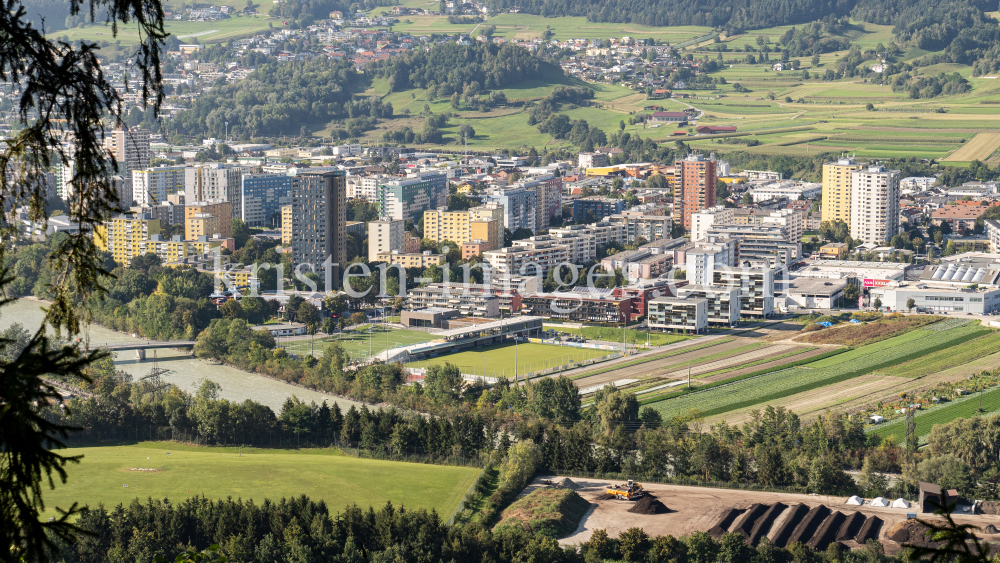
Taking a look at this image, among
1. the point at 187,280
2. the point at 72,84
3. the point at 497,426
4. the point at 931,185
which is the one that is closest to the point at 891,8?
the point at 931,185

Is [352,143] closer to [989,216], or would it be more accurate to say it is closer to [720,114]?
[720,114]

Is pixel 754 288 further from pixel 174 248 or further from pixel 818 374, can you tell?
pixel 174 248

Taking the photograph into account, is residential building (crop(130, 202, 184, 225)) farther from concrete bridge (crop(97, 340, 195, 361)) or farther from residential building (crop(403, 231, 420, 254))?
concrete bridge (crop(97, 340, 195, 361))

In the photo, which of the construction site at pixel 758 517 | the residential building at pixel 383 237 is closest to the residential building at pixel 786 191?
the residential building at pixel 383 237

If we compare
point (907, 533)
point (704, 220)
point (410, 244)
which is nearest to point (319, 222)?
point (410, 244)

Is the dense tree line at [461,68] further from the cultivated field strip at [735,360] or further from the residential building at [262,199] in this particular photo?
the cultivated field strip at [735,360]

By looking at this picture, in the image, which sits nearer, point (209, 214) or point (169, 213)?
point (209, 214)

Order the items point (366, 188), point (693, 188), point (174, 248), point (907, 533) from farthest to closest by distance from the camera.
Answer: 1. point (366, 188)
2. point (693, 188)
3. point (174, 248)
4. point (907, 533)
